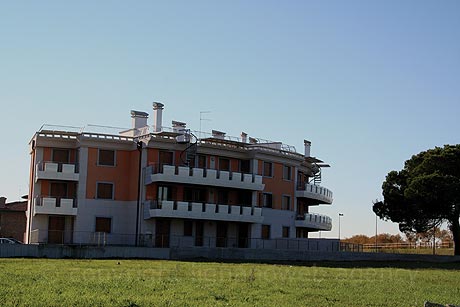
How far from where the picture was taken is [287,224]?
72.4 metres

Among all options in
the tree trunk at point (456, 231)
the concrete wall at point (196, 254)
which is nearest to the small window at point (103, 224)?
the concrete wall at point (196, 254)

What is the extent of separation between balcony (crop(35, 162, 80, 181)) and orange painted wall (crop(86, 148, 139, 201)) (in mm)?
1392

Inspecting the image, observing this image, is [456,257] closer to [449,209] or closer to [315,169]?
[449,209]

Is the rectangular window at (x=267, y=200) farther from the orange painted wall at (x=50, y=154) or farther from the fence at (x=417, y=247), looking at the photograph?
the fence at (x=417, y=247)

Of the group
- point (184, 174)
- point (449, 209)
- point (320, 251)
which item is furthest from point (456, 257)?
point (184, 174)

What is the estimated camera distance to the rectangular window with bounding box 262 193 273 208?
70.9 m

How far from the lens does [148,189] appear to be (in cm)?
6450

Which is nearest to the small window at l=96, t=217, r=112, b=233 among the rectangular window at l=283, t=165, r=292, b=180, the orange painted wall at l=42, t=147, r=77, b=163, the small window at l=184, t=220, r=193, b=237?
the orange painted wall at l=42, t=147, r=77, b=163

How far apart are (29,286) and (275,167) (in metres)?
46.5

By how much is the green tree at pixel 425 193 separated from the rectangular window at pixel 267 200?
38.1 ft

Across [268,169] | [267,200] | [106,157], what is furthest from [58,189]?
[268,169]

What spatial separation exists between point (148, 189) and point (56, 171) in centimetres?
764

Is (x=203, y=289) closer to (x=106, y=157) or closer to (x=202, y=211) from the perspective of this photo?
(x=202, y=211)

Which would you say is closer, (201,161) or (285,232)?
(201,161)
